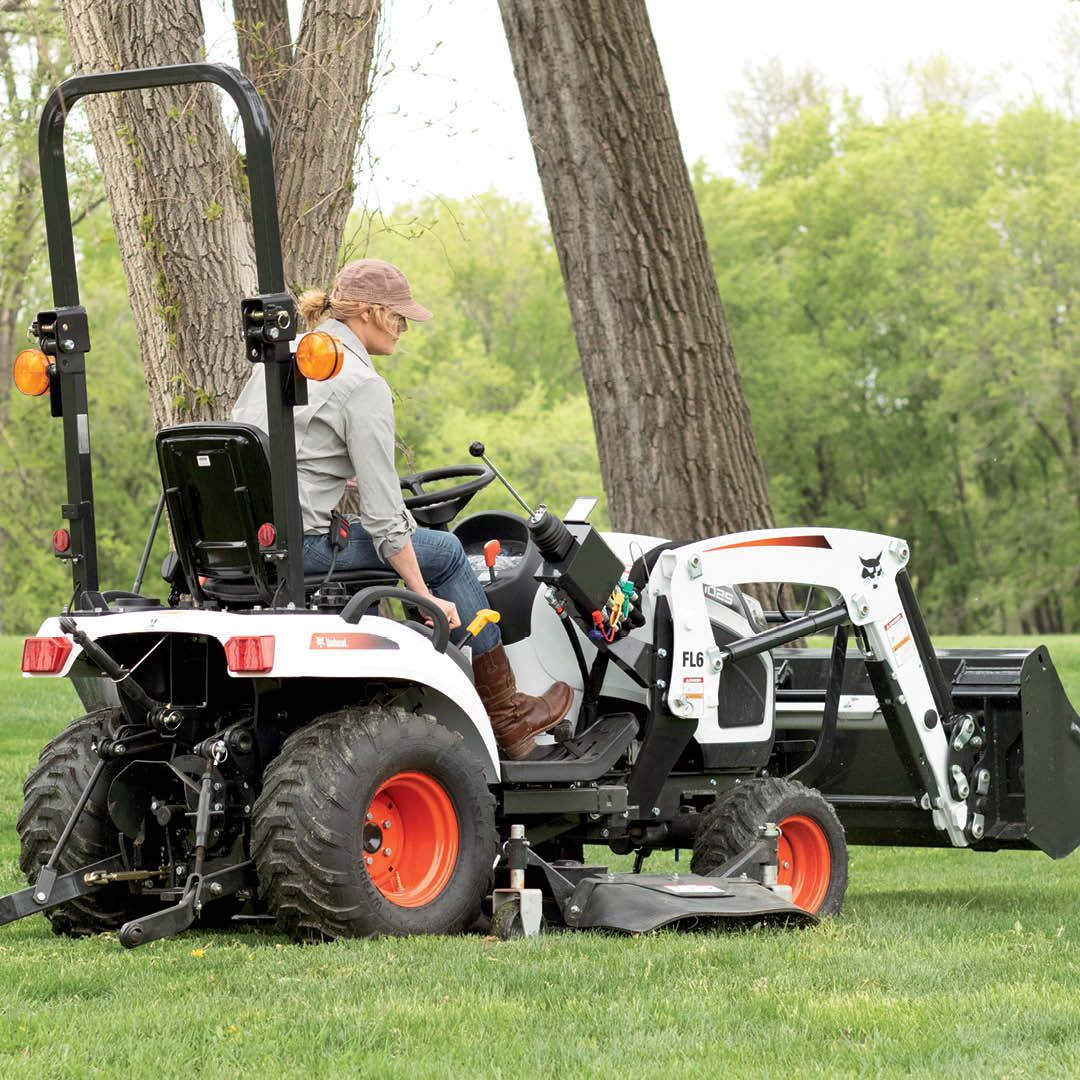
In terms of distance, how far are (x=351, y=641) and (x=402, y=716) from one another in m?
0.33

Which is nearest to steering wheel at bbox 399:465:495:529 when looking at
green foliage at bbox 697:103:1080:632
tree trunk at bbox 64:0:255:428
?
tree trunk at bbox 64:0:255:428

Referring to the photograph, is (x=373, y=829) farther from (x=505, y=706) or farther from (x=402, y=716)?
(x=505, y=706)

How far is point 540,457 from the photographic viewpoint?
47375 millimetres

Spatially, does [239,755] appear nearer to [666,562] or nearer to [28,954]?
[28,954]

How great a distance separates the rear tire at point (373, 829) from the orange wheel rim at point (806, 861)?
4.81 ft

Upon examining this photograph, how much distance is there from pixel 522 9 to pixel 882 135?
133ft

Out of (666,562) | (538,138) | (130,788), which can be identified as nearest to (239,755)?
(130,788)

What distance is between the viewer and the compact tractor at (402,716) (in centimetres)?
520

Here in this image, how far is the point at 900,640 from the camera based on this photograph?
6.82m

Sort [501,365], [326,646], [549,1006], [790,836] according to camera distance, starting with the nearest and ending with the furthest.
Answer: [549,1006] < [326,646] < [790,836] < [501,365]

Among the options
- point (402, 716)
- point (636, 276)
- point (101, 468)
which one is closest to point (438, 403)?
point (101, 468)

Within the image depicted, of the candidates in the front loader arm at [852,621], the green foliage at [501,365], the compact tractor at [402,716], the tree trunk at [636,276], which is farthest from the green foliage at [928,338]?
the compact tractor at [402,716]

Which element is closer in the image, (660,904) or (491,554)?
(660,904)

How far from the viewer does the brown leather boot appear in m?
6.11
